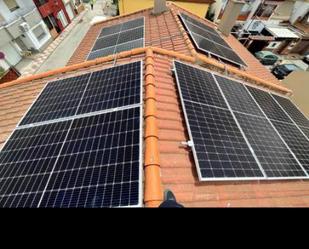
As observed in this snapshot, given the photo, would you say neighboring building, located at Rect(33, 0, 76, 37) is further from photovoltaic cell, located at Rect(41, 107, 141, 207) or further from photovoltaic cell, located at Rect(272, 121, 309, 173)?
photovoltaic cell, located at Rect(272, 121, 309, 173)

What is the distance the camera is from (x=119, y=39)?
457 inches

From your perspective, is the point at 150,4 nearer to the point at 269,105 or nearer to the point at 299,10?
the point at 269,105

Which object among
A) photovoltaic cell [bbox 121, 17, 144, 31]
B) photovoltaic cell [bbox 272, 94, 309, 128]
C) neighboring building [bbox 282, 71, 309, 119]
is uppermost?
photovoltaic cell [bbox 121, 17, 144, 31]

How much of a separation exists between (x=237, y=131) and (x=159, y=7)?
39.0ft

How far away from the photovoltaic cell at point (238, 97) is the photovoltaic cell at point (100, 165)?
4.00 m

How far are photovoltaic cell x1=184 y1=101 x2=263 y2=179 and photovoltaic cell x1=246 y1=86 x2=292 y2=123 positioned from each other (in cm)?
263

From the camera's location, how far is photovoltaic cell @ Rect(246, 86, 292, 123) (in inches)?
296

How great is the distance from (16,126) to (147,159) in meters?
4.96

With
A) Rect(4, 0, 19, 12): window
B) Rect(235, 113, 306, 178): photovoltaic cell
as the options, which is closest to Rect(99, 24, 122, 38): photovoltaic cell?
Rect(235, 113, 306, 178): photovoltaic cell

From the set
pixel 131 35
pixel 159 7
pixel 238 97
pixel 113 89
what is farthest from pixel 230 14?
pixel 113 89
